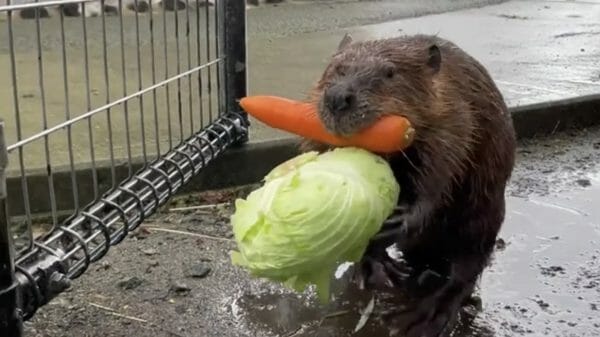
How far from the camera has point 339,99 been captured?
194 centimetres

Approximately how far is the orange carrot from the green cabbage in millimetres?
44

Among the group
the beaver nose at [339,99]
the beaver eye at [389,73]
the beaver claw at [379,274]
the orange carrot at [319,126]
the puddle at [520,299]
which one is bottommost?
the puddle at [520,299]

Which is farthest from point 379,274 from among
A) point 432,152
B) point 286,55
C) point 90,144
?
point 286,55

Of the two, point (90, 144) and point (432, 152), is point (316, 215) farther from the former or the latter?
point (90, 144)

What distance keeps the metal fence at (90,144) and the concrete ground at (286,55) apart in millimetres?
16

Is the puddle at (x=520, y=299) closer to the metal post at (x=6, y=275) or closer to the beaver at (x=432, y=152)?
the beaver at (x=432, y=152)

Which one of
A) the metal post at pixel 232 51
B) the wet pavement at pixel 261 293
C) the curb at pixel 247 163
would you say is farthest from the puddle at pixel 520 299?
the metal post at pixel 232 51

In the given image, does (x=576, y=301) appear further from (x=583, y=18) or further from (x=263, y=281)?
(x=583, y=18)

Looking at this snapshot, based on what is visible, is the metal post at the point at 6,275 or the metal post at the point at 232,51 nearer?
the metal post at the point at 6,275

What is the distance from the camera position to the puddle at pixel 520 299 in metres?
2.33

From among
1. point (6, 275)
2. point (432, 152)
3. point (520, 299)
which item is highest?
point (432, 152)

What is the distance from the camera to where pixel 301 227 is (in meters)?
1.93

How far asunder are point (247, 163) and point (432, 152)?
137 centimetres

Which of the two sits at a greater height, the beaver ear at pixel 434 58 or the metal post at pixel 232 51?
the beaver ear at pixel 434 58
